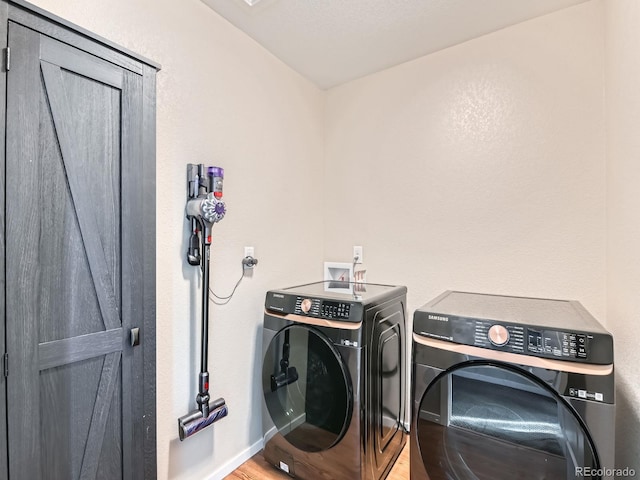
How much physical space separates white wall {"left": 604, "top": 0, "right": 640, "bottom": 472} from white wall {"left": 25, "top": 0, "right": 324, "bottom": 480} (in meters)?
1.75

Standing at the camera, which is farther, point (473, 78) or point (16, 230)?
point (473, 78)

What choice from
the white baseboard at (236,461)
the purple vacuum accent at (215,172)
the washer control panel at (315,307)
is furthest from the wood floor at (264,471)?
the purple vacuum accent at (215,172)

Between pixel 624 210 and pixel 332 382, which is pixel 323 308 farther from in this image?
pixel 624 210

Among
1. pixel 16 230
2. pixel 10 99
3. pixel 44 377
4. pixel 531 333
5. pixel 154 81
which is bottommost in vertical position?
pixel 44 377

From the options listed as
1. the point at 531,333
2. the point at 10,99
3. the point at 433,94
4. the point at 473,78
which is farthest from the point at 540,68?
the point at 10,99

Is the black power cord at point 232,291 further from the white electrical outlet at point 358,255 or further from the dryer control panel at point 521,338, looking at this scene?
the dryer control panel at point 521,338

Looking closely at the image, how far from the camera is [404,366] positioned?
80.9 inches

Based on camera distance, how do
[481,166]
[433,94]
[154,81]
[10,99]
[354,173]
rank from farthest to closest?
[354,173] < [433,94] < [481,166] < [154,81] < [10,99]

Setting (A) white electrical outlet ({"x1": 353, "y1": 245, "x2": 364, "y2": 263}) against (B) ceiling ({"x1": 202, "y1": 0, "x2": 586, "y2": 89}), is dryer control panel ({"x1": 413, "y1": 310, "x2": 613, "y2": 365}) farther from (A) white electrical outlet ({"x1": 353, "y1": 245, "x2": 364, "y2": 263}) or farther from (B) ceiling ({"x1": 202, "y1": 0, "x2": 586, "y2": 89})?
(B) ceiling ({"x1": 202, "y1": 0, "x2": 586, "y2": 89})

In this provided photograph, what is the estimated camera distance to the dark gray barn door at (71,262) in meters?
1.04

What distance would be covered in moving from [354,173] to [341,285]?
0.88 m

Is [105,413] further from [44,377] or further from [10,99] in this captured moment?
[10,99]

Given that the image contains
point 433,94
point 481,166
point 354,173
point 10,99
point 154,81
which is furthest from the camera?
point 354,173

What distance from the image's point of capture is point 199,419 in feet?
5.11
